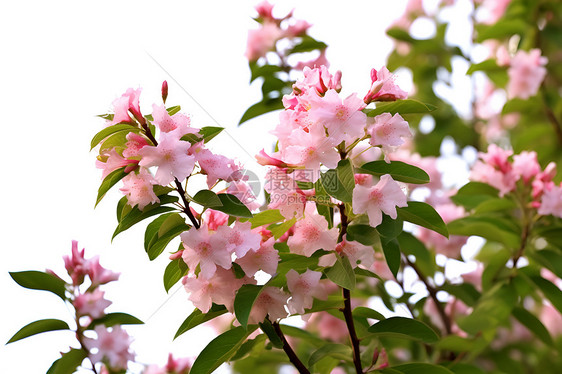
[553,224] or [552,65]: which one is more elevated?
[553,224]

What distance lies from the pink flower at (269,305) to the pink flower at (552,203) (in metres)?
1.06

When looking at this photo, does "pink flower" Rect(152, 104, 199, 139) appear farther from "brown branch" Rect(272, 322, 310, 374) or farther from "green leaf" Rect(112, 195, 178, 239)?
"brown branch" Rect(272, 322, 310, 374)

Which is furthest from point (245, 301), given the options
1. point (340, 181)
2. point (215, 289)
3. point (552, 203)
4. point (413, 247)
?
point (552, 203)

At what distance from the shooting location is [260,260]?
1236mm

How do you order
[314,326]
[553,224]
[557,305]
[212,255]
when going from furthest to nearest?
[314,326] < [553,224] < [557,305] < [212,255]

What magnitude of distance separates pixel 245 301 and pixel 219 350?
9.0 inches

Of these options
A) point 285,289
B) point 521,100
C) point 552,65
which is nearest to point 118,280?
point 285,289

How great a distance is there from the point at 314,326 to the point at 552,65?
193 cm

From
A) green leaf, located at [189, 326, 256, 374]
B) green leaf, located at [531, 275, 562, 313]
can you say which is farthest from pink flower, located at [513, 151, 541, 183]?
green leaf, located at [189, 326, 256, 374]

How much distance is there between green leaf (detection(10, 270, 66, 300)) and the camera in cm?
148

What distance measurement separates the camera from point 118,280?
1.67 meters

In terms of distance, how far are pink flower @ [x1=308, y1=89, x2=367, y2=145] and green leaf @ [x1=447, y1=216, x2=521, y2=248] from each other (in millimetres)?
919

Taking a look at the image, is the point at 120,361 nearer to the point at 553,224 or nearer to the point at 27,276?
the point at 27,276

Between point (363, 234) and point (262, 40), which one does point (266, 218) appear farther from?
point (262, 40)
